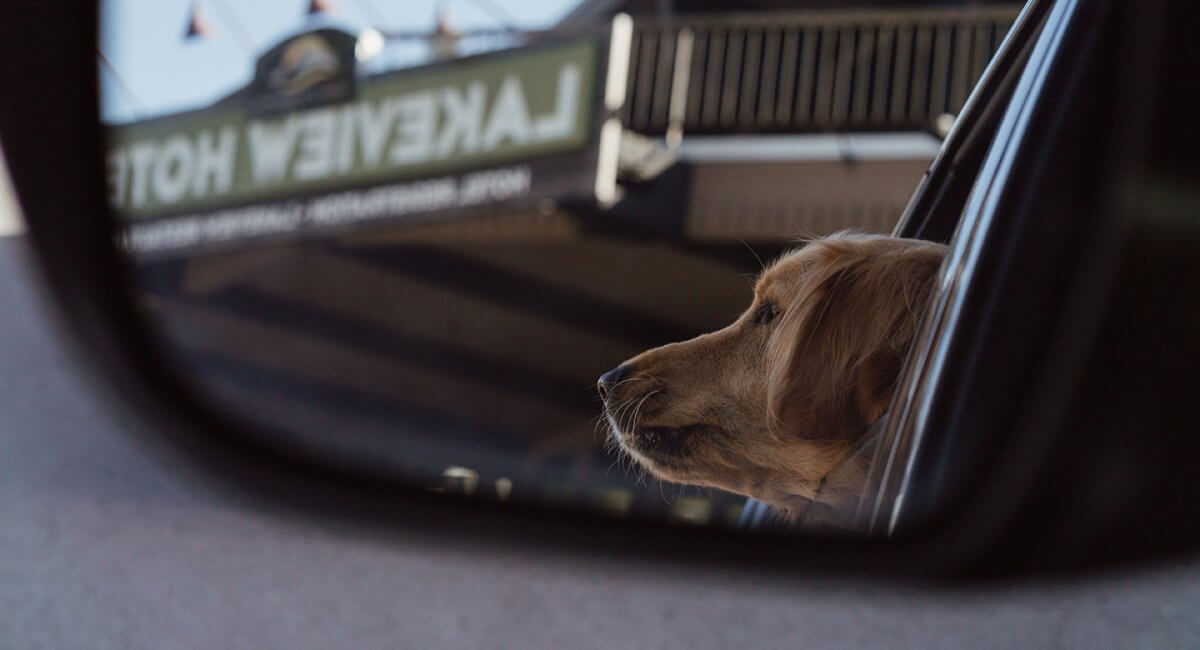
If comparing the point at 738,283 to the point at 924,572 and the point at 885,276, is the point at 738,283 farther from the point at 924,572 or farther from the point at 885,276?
the point at 924,572

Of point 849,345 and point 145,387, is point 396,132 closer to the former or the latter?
point 145,387

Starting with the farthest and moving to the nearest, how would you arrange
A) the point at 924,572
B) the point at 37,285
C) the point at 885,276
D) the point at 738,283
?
the point at 738,283 < the point at 37,285 < the point at 885,276 < the point at 924,572

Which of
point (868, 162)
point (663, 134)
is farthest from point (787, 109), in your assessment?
point (868, 162)

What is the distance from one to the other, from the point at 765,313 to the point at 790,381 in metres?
0.33

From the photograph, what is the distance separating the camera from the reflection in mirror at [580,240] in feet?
5.61

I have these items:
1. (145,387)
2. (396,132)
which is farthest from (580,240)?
(145,387)

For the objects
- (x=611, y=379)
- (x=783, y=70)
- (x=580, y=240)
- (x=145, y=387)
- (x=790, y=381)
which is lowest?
(x=580, y=240)

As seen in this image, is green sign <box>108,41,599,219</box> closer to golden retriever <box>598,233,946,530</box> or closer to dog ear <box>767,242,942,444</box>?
golden retriever <box>598,233,946,530</box>

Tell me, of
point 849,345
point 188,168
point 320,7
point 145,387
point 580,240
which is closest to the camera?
point 849,345

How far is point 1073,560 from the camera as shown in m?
1.12

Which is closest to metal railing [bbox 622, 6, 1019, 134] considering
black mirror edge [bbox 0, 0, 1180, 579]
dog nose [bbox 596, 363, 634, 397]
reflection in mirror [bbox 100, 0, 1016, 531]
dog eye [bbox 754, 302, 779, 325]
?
reflection in mirror [bbox 100, 0, 1016, 531]

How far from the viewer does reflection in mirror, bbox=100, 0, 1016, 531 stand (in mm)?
1710

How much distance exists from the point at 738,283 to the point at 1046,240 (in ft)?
3.25

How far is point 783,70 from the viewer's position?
7043 mm
